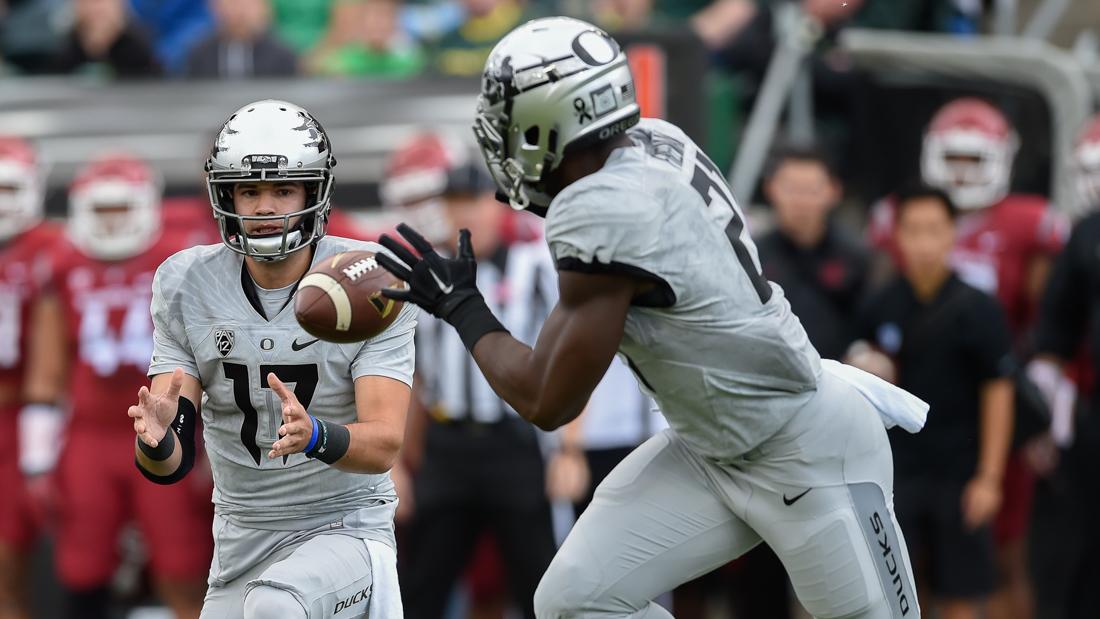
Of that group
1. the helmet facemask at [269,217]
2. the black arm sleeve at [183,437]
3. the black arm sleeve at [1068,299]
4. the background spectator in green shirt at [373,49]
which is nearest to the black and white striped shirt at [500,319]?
the background spectator in green shirt at [373,49]

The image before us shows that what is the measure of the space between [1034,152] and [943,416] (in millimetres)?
1707

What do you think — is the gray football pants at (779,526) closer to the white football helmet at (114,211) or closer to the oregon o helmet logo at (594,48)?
the oregon o helmet logo at (594,48)

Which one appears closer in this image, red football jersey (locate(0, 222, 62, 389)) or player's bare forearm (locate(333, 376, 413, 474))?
player's bare forearm (locate(333, 376, 413, 474))

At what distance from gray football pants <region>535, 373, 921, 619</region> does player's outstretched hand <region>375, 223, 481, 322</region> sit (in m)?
0.69

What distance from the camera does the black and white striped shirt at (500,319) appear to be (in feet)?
21.8

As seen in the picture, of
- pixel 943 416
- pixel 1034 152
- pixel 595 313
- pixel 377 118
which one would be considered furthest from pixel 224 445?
pixel 1034 152

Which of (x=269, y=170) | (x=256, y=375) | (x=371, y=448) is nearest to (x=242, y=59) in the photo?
(x=269, y=170)

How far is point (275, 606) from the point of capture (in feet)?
12.9

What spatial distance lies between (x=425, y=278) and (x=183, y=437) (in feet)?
2.19

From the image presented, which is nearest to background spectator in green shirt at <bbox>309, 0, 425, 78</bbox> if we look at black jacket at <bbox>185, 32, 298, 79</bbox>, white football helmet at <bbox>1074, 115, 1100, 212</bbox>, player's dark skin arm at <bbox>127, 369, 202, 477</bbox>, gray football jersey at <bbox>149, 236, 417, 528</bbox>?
black jacket at <bbox>185, 32, 298, 79</bbox>

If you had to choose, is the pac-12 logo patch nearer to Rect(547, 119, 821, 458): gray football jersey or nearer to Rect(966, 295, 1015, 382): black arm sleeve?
Rect(547, 119, 821, 458): gray football jersey

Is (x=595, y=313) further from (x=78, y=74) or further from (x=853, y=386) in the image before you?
(x=78, y=74)

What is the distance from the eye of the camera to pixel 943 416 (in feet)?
21.6

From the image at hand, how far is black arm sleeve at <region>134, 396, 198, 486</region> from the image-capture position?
412cm
